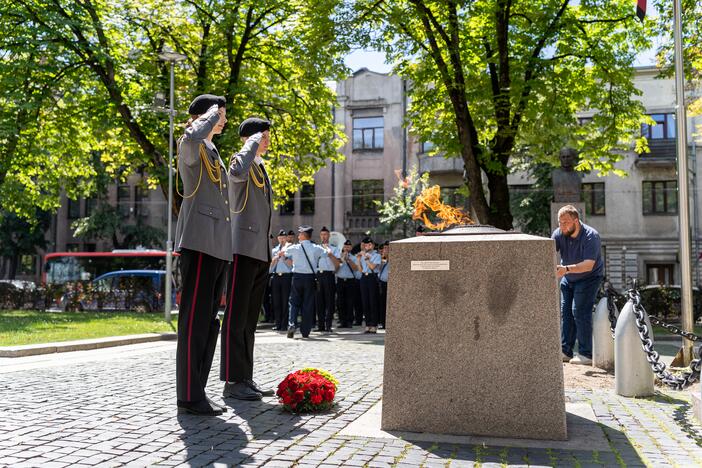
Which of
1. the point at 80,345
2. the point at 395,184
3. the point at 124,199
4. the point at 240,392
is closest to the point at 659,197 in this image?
the point at 395,184

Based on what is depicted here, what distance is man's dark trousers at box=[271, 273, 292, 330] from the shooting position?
1636 cm

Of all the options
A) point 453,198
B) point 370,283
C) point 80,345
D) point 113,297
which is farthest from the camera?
point 453,198

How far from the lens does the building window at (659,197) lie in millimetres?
39906

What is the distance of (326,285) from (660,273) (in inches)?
1121

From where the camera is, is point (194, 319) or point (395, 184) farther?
point (395, 184)

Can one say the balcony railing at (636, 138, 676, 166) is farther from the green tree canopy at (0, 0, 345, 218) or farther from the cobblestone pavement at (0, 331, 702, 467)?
the cobblestone pavement at (0, 331, 702, 467)

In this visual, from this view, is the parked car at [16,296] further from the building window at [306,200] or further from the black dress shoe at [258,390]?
the black dress shoe at [258,390]

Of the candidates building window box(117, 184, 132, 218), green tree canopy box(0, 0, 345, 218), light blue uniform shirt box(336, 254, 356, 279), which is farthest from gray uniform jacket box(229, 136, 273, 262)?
building window box(117, 184, 132, 218)

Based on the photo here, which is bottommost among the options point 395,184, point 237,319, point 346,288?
point 237,319

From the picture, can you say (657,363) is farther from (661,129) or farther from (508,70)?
(661,129)

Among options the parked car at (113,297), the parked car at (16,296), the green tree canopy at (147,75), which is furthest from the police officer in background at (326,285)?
the parked car at (16,296)

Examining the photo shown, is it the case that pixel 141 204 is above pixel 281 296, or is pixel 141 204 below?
above

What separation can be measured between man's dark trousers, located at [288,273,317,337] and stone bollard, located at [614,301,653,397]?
8.14 metres

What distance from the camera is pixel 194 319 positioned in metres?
5.56
